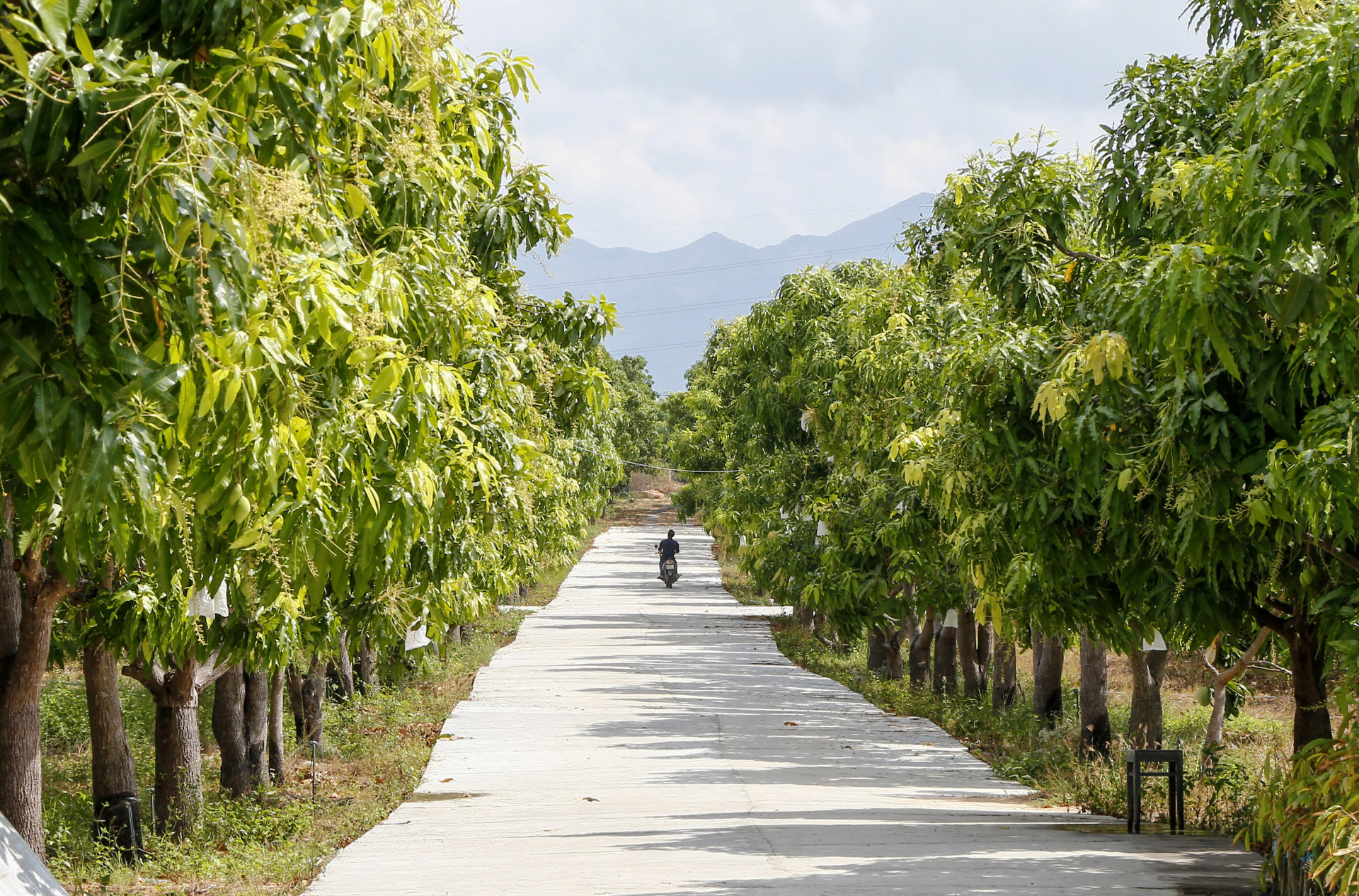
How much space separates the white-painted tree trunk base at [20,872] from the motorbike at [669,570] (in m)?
38.0

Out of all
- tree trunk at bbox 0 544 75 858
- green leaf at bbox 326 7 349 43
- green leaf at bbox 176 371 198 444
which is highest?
green leaf at bbox 326 7 349 43

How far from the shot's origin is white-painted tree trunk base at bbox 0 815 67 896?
11.4 feet

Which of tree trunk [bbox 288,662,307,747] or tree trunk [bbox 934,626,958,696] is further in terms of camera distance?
tree trunk [bbox 934,626,958,696]

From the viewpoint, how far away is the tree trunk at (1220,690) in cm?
907

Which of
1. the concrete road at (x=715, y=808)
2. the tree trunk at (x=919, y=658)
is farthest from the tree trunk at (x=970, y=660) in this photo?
the concrete road at (x=715, y=808)

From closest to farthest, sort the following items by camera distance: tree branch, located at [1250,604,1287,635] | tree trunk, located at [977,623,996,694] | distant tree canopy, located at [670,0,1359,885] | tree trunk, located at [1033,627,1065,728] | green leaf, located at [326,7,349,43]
Answer: green leaf, located at [326,7,349,43], distant tree canopy, located at [670,0,1359,885], tree branch, located at [1250,604,1287,635], tree trunk, located at [1033,627,1065,728], tree trunk, located at [977,623,996,694]

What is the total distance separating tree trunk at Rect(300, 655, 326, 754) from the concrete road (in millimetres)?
1523

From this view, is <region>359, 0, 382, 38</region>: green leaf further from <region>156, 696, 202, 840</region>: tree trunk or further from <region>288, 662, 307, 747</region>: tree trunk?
<region>288, 662, 307, 747</region>: tree trunk

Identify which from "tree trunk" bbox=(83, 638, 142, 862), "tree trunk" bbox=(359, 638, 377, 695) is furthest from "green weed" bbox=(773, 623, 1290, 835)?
"tree trunk" bbox=(359, 638, 377, 695)

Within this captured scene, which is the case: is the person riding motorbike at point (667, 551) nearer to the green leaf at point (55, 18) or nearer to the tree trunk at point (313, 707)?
the tree trunk at point (313, 707)

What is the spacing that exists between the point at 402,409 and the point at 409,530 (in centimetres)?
38

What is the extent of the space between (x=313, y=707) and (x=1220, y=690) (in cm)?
1022

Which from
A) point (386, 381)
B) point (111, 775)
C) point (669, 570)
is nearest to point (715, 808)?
point (111, 775)

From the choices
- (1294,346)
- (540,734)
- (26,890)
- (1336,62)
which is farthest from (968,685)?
(26,890)
